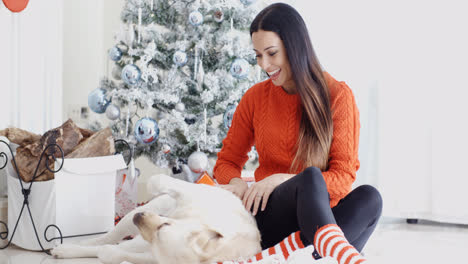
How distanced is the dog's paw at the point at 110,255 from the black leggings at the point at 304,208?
502 millimetres

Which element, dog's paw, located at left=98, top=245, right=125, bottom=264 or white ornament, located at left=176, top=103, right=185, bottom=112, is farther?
white ornament, located at left=176, top=103, right=185, bottom=112

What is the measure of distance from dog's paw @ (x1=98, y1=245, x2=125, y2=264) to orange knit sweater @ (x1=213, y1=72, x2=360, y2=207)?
410 millimetres

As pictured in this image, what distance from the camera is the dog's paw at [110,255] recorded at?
1537 mm

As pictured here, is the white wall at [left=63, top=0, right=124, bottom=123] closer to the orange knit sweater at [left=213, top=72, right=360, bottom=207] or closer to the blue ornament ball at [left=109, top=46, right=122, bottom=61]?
the blue ornament ball at [left=109, top=46, right=122, bottom=61]

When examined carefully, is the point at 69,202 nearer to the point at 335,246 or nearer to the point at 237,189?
the point at 237,189

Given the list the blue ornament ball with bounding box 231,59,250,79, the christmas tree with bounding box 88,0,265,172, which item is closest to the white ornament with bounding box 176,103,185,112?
the christmas tree with bounding box 88,0,265,172

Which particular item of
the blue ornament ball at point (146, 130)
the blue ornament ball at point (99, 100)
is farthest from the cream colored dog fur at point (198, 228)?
the blue ornament ball at point (99, 100)

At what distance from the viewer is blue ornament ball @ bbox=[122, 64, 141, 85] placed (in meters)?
2.45

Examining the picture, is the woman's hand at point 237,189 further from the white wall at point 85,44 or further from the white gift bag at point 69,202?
the white wall at point 85,44

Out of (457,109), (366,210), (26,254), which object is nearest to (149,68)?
(26,254)

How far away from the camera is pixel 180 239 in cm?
102

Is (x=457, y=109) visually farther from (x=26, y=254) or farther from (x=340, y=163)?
(x=26, y=254)

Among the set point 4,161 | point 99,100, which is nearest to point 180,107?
point 99,100

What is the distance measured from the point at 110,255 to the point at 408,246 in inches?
57.2
